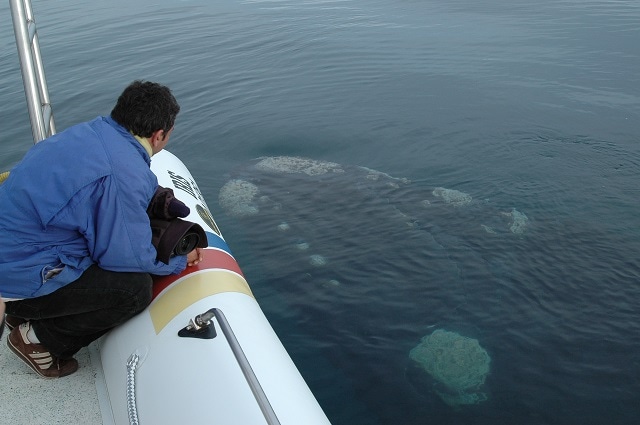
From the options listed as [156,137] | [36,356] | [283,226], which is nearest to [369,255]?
[283,226]

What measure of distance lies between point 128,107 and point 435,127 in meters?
5.95

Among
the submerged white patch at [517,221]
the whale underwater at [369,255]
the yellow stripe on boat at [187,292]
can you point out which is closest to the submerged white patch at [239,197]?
the whale underwater at [369,255]

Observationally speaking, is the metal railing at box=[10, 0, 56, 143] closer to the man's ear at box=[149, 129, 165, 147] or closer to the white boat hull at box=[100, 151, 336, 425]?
the man's ear at box=[149, 129, 165, 147]

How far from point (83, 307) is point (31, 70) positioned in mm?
1316

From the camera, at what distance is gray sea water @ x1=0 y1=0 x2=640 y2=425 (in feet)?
14.5

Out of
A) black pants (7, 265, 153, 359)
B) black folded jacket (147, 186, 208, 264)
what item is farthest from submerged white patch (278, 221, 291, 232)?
black pants (7, 265, 153, 359)

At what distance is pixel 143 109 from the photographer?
299 centimetres

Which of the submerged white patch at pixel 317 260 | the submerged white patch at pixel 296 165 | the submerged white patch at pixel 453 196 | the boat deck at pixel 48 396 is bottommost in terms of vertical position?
the submerged white patch at pixel 296 165

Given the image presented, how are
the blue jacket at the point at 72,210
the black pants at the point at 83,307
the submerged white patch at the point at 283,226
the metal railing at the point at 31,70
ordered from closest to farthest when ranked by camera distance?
the blue jacket at the point at 72,210
the black pants at the point at 83,307
the metal railing at the point at 31,70
the submerged white patch at the point at 283,226

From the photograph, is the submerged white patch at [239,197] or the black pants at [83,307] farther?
the submerged white patch at [239,197]

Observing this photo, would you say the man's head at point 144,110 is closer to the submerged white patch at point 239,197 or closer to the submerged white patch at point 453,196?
the submerged white patch at point 239,197

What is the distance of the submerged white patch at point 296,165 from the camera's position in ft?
24.4

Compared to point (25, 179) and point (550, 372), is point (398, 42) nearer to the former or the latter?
point (550, 372)

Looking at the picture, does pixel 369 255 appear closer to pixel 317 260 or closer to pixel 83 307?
pixel 317 260
